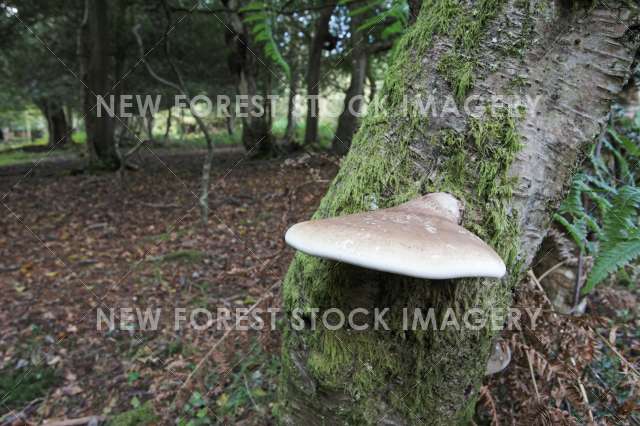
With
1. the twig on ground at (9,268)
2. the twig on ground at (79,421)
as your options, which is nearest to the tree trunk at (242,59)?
the twig on ground at (9,268)

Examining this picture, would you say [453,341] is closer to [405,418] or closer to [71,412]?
[405,418]

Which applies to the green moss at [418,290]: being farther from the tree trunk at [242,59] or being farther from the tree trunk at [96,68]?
the tree trunk at [96,68]

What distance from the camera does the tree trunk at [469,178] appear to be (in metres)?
1.26

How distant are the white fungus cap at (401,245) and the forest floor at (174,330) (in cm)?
119

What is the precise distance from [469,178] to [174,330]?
3612 millimetres

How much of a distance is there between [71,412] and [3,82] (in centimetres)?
1860

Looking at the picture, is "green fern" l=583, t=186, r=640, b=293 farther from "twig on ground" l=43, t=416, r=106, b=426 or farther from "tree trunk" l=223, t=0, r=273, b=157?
"tree trunk" l=223, t=0, r=273, b=157

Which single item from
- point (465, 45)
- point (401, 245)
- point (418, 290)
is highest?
point (465, 45)

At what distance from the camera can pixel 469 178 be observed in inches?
52.2

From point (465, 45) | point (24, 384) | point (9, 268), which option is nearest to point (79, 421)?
point (24, 384)

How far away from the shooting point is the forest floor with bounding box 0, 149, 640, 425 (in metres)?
→ 2.06

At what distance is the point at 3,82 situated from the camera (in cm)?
1550

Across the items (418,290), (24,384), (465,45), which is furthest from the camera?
(24,384)

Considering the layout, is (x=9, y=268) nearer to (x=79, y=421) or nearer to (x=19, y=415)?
(x=19, y=415)
